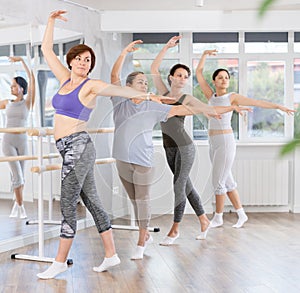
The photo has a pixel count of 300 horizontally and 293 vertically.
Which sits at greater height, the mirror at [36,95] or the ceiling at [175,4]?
the ceiling at [175,4]

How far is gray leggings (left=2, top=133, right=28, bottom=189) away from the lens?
4.17 m

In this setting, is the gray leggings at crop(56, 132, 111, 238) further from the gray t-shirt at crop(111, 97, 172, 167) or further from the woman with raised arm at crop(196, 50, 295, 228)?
the woman with raised arm at crop(196, 50, 295, 228)

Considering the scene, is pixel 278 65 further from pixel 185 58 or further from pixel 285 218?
pixel 285 218

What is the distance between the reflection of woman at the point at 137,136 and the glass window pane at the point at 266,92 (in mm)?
2637

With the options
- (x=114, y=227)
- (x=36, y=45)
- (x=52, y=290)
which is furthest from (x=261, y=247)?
(x=36, y=45)

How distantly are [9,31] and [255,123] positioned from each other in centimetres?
318

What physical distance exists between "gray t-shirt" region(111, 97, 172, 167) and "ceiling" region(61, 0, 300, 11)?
5.89 ft

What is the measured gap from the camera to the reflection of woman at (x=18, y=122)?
13.6 ft

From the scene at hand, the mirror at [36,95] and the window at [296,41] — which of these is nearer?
the mirror at [36,95]

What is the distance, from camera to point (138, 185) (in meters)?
3.79

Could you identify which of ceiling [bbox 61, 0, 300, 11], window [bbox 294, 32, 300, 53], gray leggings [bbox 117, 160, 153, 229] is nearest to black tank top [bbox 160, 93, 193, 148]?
gray leggings [bbox 117, 160, 153, 229]

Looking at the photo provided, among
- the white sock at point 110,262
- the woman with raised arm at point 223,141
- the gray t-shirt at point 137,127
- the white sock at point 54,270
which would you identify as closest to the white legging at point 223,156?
the woman with raised arm at point 223,141

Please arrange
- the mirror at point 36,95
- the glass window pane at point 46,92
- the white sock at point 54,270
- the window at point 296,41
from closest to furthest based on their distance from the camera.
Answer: the white sock at point 54,270, the mirror at point 36,95, the glass window pane at point 46,92, the window at point 296,41

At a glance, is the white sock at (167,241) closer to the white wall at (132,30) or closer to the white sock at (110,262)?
the white wall at (132,30)
